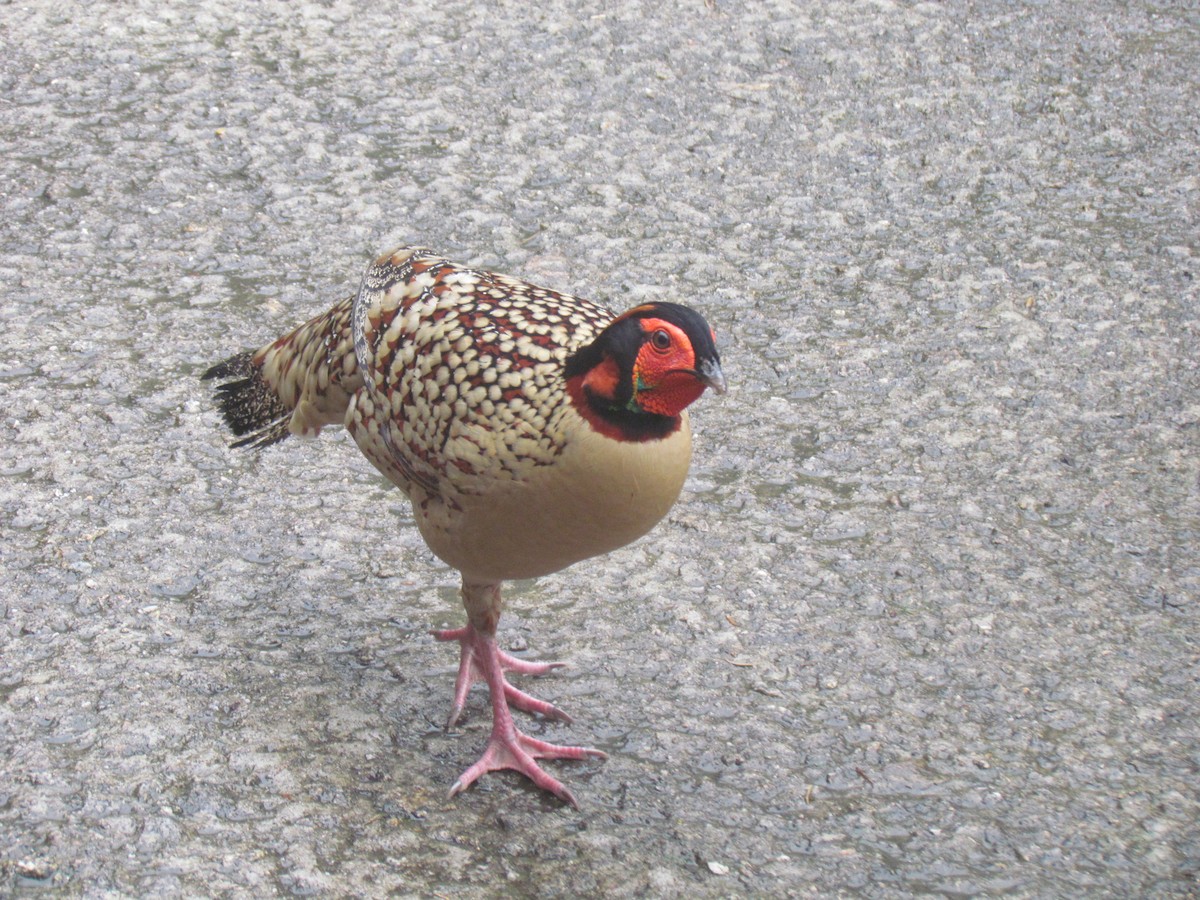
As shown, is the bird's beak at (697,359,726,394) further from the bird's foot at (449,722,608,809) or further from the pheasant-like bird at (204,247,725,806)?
the bird's foot at (449,722,608,809)

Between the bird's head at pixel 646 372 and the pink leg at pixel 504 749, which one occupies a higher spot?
the bird's head at pixel 646 372

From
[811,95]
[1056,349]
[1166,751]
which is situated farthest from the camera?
[811,95]

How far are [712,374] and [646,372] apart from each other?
16 centimetres

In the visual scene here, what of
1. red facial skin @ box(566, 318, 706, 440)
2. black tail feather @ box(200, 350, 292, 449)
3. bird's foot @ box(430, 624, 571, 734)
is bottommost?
bird's foot @ box(430, 624, 571, 734)

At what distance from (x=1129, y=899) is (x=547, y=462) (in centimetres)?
173

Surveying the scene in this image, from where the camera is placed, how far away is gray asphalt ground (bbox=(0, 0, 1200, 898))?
3213 mm

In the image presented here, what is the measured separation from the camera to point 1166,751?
3.44 meters

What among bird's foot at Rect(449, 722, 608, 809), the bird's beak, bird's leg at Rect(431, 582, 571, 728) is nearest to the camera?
the bird's beak

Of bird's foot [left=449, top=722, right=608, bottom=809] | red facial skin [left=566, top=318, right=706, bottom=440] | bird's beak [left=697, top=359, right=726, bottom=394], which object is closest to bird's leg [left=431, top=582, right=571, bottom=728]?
bird's foot [left=449, top=722, right=608, bottom=809]

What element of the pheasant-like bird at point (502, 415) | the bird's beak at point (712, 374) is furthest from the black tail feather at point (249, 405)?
the bird's beak at point (712, 374)

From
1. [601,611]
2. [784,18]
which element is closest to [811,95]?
[784,18]

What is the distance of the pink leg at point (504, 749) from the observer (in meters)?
3.36

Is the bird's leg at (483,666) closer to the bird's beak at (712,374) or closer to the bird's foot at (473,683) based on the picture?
the bird's foot at (473,683)

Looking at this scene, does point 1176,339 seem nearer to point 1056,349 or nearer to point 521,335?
point 1056,349
